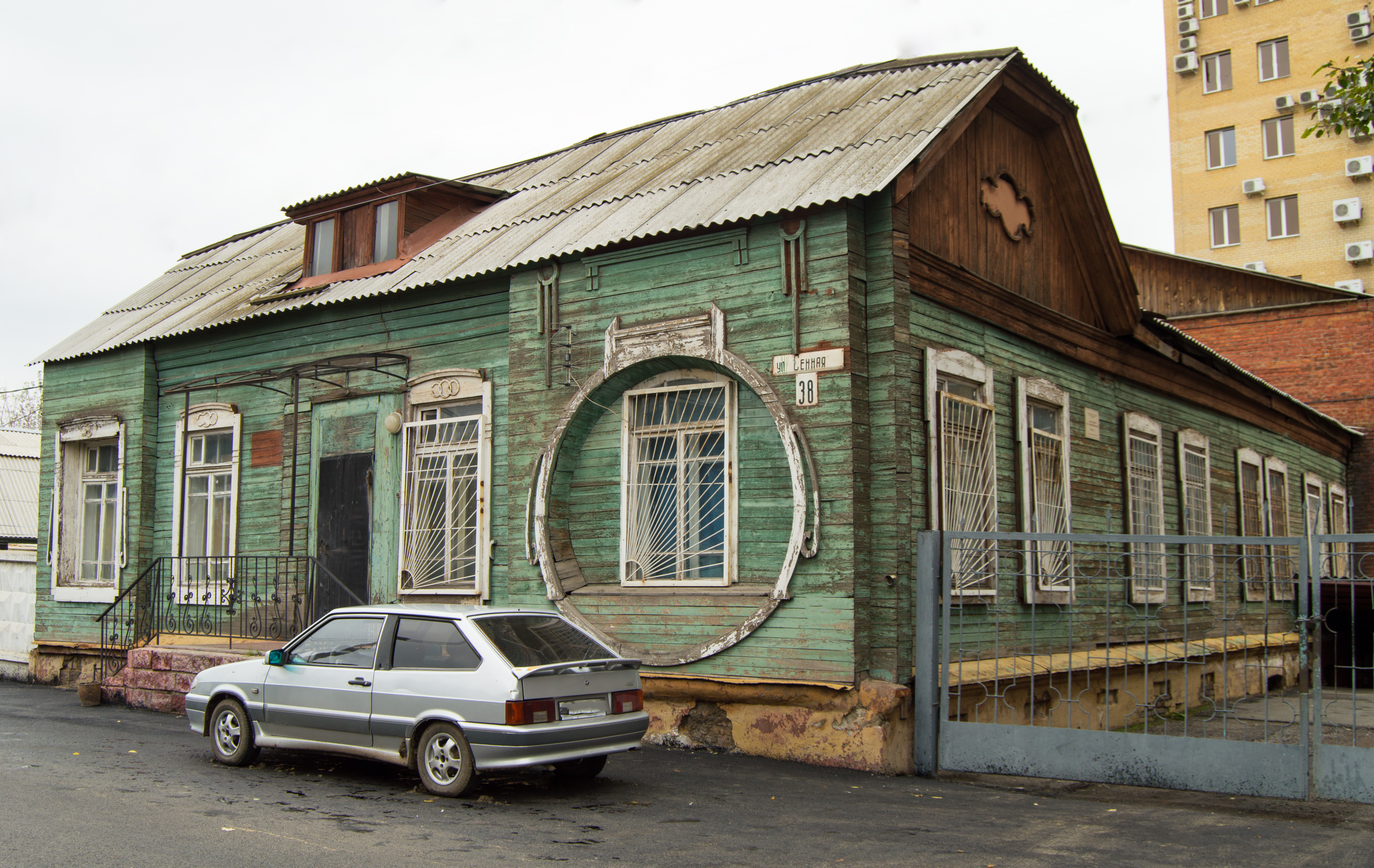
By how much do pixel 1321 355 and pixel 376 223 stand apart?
1932cm

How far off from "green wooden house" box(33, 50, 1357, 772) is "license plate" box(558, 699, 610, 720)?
6.62 ft

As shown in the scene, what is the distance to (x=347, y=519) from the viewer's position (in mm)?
13000

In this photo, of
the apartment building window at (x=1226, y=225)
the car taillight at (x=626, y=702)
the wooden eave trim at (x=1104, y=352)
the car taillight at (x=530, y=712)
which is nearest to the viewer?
the car taillight at (x=530, y=712)

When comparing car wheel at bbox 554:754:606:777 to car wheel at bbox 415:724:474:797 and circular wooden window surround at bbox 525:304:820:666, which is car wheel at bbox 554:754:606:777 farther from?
circular wooden window surround at bbox 525:304:820:666

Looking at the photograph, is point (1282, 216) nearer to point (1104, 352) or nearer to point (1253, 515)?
point (1253, 515)

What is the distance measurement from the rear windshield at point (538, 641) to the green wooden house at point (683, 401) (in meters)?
1.79

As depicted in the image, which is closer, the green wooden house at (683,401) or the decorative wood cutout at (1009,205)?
the green wooden house at (683,401)

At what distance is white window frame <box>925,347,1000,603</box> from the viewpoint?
391 inches

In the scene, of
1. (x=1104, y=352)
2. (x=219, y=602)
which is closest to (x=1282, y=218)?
(x=1104, y=352)

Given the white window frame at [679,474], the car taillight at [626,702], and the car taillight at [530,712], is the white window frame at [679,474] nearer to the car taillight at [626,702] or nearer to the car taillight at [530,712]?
the car taillight at [626,702]

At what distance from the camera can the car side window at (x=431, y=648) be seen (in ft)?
24.7

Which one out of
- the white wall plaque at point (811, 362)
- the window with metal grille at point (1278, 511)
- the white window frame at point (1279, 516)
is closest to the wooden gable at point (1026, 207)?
the white wall plaque at point (811, 362)

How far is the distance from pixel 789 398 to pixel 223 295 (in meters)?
9.54

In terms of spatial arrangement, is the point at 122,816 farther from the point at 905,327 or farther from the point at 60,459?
the point at 60,459
